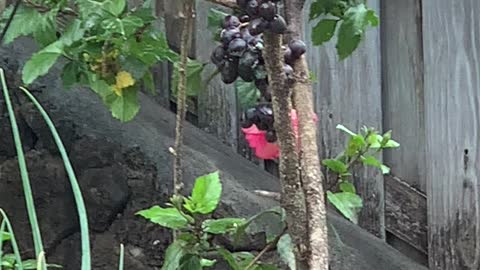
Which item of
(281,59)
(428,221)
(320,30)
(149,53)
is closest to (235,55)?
(281,59)

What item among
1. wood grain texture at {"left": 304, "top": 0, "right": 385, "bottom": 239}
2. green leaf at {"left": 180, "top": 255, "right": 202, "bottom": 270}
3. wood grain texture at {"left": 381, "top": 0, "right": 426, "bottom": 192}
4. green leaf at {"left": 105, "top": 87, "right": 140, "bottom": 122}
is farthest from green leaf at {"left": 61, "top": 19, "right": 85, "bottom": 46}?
wood grain texture at {"left": 381, "top": 0, "right": 426, "bottom": 192}

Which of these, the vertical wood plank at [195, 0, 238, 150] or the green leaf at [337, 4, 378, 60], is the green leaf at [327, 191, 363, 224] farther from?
the vertical wood plank at [195, 0, 238, 150]

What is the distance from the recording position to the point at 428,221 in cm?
210

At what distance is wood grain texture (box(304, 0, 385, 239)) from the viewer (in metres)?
2.16

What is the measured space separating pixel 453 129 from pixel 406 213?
0.74 ft

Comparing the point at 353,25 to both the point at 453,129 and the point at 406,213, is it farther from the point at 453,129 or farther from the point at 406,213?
the point at 406,213

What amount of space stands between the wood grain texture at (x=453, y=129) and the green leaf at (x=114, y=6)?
874 mm

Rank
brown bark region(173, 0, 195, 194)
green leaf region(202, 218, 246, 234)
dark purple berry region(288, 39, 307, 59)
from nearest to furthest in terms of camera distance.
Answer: dark purple berry region(288, 39, 307, 59) < brown bark region(173, 0, 195, 194) < green leaf region(202, 218, 246, 234)

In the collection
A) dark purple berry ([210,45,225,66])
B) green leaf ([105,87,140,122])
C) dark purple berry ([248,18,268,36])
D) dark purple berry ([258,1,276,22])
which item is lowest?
green leaf ([105,87,140,122])

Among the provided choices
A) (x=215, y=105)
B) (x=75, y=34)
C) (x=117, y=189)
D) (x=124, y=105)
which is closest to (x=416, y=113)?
(x=215, y=105)

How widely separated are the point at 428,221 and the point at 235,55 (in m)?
1.14

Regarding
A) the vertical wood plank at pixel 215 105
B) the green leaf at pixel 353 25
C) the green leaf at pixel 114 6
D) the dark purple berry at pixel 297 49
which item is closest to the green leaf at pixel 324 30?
the green leaf at pixel 353 25

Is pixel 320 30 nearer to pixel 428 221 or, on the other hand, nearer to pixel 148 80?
pixel 148 80

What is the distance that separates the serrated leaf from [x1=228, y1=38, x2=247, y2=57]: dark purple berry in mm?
288
